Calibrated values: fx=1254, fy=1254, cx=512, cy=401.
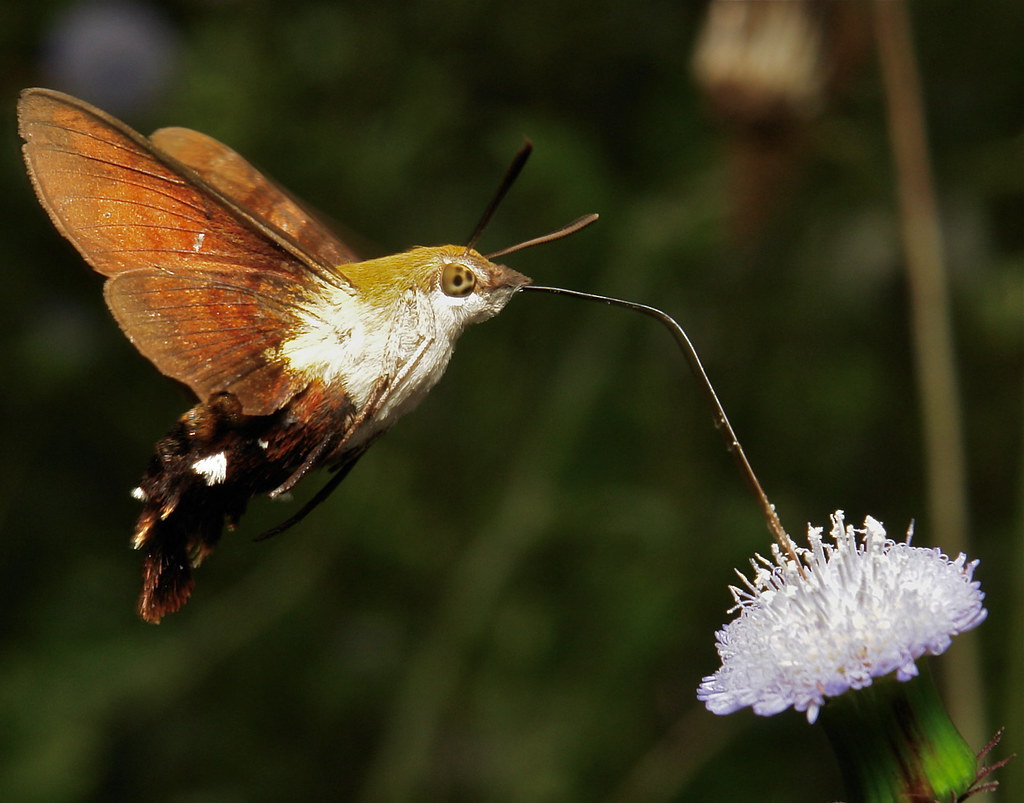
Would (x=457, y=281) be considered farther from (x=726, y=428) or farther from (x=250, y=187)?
(x=250, y=187)

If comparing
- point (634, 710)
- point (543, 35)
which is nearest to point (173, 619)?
point (634, 710)

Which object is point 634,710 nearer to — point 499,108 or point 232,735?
point 232,735

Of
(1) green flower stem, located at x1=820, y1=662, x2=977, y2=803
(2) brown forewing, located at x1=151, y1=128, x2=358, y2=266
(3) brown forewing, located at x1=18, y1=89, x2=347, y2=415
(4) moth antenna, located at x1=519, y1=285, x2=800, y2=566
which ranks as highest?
(2) brown forewing, located at x1=151, y1=128, x2=358, y2=266

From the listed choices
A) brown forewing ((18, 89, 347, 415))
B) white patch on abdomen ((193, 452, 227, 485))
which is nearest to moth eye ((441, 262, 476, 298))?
brown forewing ((18, 89, 347, 415))

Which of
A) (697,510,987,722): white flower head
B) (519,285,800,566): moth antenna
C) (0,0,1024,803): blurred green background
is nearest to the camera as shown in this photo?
(697,510,987,722): white flower head

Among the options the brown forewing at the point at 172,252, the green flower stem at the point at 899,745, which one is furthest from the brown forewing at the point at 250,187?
the green flower stem at the point at 899,745

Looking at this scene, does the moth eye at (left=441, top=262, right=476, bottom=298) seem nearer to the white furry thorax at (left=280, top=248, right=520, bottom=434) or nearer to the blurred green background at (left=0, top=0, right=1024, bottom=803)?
the white furry thorax at (left=280, top=248, right=520, bottom=434)
